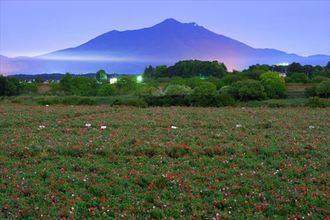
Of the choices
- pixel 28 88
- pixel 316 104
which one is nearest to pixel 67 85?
pixel 28 88

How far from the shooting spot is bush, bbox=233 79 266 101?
6994cm

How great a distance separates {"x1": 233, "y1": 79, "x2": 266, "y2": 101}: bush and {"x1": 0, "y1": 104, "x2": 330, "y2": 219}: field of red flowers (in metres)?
49.2

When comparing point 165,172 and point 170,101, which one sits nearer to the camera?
point 165,172

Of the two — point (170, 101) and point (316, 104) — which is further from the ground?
point (316, 104)

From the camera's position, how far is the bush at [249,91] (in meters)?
69.9

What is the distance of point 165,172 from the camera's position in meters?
12.2

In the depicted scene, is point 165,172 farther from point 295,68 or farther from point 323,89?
point 295,68

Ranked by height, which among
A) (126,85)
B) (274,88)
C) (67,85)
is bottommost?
(67,85)

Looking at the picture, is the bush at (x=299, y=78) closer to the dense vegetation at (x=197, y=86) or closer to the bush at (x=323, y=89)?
the dense vegetation at (x=197, y=86)

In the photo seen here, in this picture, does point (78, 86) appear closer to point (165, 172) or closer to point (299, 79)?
point (299, 79)

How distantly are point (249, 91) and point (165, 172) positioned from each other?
6165 cm

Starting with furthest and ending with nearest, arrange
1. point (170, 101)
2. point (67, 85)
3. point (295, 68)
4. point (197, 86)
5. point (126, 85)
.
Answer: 1. point (295, 68)
2. point (67, 85)
3. point (126, 85)
4. point (197, 86)
5. point (170, 101)

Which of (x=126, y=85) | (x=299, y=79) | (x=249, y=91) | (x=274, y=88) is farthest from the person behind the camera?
(x=299, y=79)

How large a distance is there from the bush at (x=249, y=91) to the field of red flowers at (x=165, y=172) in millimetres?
49166
